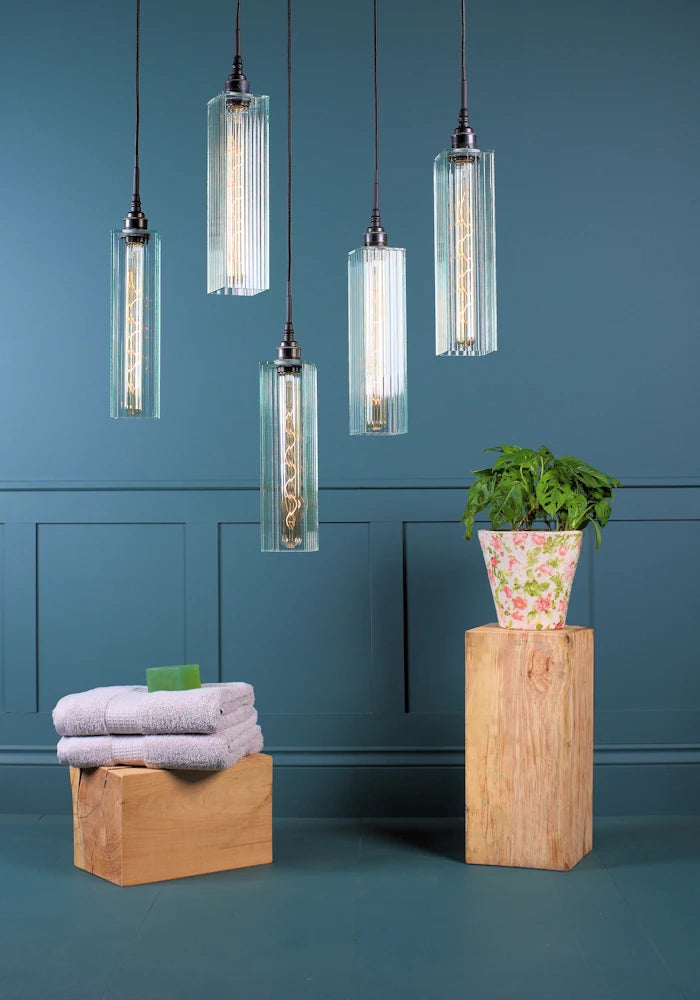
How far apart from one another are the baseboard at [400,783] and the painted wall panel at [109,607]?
0.25 meters

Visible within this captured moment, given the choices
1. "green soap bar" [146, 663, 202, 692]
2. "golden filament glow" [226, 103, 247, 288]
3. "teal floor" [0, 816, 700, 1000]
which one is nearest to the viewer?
"golden filament glow" [226, 103, 247, 288]

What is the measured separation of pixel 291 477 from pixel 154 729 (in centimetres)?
90

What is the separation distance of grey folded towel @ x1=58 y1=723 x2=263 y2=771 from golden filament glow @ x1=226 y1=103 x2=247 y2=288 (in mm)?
1146

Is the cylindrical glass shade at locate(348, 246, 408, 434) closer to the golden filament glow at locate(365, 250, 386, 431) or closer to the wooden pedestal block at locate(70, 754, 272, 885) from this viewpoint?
the golden filament glow at locate(365, 250, 386, 431)

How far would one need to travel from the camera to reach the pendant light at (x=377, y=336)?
4.72ft

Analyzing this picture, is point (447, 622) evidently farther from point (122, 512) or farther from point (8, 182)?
point (8, 182)

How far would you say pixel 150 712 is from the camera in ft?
7.06

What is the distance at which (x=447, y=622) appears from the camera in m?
2.75

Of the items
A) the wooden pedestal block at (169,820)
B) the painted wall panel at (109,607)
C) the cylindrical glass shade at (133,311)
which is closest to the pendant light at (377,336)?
the cylindrical glass shade at (133,311)

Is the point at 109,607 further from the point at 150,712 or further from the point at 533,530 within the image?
the point at 533,530

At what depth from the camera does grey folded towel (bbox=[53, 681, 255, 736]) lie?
84.1 inches

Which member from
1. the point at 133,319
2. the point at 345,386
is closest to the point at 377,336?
the point at 133,319

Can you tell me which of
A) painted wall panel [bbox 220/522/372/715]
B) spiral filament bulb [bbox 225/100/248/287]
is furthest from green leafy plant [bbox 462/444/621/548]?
spiral filament bulb [bbox 225/100/248/287]

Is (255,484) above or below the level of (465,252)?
below
